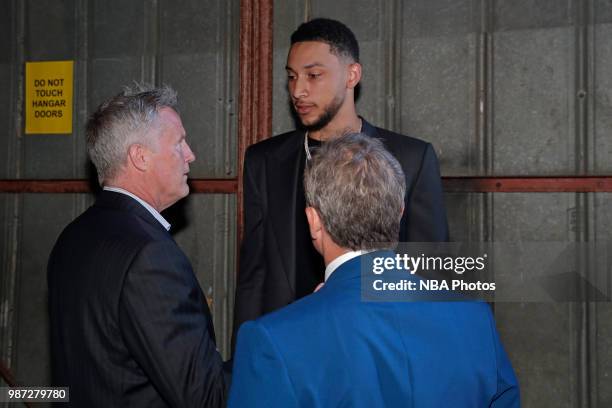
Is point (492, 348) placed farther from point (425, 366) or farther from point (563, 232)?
point (563, 232)

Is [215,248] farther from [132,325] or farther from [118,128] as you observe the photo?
[132,325]

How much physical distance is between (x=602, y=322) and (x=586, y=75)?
110 cm

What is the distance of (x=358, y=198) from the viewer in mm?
1433

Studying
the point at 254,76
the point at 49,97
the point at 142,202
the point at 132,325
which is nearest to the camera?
the point at 132,325

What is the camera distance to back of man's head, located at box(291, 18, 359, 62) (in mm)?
2764

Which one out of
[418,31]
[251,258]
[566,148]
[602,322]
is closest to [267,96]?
[418,31]

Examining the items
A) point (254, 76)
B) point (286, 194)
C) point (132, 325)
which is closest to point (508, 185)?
point (286, 194)

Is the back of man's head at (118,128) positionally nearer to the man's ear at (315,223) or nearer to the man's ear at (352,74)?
the man's ear at (315,223)

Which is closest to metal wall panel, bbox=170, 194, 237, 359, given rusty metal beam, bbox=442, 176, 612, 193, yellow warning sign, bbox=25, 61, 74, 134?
yellow warning sign, bbox=25, 61, 74, 134

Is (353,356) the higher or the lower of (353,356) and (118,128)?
the lower

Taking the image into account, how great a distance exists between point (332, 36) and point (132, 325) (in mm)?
1529

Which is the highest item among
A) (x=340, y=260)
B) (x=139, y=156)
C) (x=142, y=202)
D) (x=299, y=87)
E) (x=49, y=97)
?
(x=49, y=97)

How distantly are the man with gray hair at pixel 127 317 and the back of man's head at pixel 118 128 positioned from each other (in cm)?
11

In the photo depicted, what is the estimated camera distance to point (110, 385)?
5.71ft
